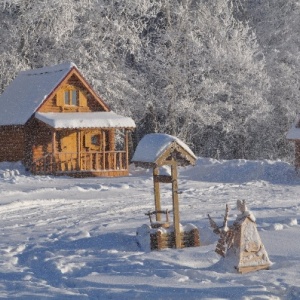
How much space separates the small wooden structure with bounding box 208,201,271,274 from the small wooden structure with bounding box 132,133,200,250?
82.3 inches

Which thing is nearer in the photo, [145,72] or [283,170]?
[283,170]

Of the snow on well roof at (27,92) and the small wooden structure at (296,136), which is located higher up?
the snow on well roof at (27,92)

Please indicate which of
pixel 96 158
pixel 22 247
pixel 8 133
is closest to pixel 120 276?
pixel 22 247

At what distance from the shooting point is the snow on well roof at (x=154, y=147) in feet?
48.8

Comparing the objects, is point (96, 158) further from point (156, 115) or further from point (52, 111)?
point (156, 115)

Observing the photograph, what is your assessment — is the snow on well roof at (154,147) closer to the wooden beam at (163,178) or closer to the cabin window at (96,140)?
the wooden beam at (163,178)

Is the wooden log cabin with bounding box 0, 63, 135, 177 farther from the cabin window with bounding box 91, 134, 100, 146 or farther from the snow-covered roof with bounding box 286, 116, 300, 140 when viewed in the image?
the snow-covered roof with bounding box 286, 116, 300, 140

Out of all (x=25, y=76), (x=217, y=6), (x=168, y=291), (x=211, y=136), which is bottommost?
(x=168, y=291)

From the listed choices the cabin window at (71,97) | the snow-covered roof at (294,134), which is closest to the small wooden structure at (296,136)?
the snow-covered roof at (294,134)

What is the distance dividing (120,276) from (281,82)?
35.8 metres

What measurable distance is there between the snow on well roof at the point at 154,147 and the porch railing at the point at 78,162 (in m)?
19.2

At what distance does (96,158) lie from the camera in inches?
1393

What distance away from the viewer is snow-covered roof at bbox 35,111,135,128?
111 feet

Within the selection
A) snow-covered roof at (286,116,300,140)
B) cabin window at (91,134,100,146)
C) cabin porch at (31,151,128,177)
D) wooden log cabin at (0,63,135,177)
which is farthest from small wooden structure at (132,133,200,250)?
cabin window at (91,134,100,146)
